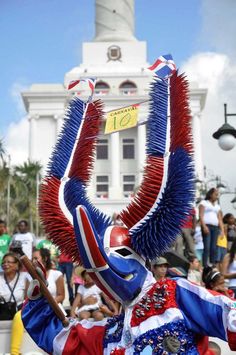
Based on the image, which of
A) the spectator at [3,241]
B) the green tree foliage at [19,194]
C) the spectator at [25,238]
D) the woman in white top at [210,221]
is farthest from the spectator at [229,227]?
the green tree foliage at [19,194]

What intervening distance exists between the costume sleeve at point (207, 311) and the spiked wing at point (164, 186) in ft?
0.87

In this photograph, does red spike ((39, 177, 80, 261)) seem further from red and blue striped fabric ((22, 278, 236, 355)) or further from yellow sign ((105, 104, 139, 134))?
yellow sign ((105, 104, 139, 134))

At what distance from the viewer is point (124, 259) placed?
9.59ft

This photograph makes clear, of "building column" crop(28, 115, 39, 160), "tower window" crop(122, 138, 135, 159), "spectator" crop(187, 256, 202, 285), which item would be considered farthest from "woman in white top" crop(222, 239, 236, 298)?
"tower window" crop(122, 138, 135, 159)

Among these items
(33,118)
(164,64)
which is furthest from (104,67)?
(164,64)

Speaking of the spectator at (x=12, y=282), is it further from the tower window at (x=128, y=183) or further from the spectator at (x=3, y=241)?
the tower window at (x=128, y=183)

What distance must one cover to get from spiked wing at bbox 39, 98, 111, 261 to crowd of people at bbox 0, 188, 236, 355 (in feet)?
0.89

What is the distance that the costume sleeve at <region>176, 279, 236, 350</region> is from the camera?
8.86 feet

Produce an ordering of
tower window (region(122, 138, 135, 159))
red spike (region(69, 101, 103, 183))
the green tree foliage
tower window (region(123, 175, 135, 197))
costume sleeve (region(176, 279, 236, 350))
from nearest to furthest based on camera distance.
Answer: costume sleeve (region(176, 279, 236, 350)), red spike (region(69, 101, 103, 183)), the green tree foliage, tower window (region(123, 175, 135, 197)), tower window (region(122, 138, 135, 159))

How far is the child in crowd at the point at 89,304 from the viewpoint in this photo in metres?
6.44

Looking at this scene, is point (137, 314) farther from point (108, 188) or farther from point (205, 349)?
point (108, 188)

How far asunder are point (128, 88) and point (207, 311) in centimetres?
4849

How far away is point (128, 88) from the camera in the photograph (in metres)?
50.6

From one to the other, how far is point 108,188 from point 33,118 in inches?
350
